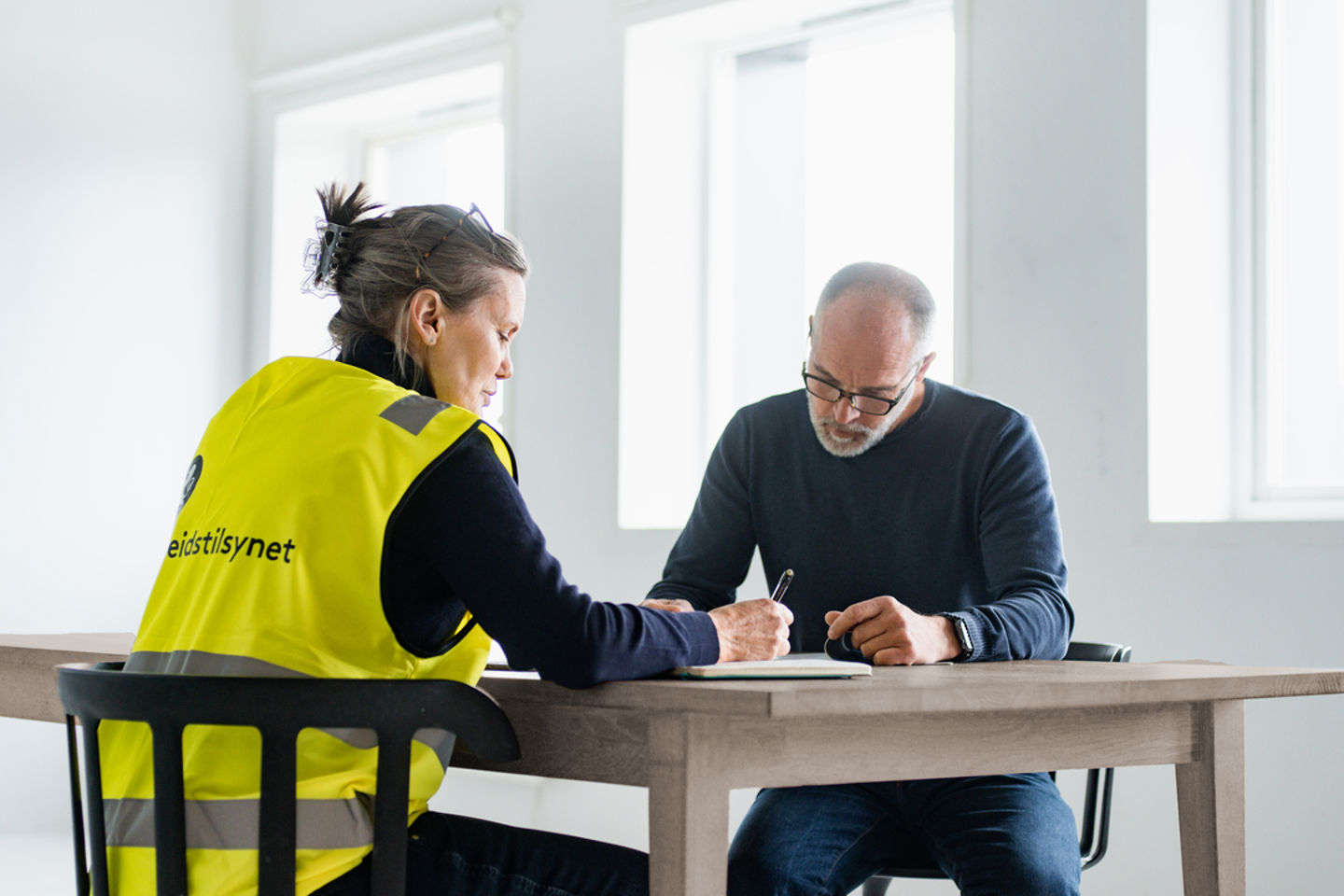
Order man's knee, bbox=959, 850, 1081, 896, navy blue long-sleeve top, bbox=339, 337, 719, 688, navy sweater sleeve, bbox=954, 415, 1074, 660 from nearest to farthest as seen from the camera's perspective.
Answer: navy blue long-sleeve top, bbox=339, 337, 719, 688 < man's knee, bbox=959, 850, 1081, 896 < navy sweater sleeve, bbox=954, 415, 1074, 660

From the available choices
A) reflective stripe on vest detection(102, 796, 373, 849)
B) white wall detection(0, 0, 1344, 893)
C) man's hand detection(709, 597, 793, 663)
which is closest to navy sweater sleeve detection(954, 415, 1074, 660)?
man's hand detection(709, 597, 793, 663)

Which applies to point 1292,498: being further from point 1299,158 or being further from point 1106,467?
point 1299,158

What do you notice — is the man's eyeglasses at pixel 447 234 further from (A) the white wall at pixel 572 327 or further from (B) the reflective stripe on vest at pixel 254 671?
(A) the white wall at pixel 572 327

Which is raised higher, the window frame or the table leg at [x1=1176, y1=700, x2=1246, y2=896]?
the window frame

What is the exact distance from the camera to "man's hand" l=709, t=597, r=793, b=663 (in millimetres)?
1502

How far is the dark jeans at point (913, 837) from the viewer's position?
1740mm

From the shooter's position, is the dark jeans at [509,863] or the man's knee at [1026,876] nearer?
the dark jeans at [509,863]

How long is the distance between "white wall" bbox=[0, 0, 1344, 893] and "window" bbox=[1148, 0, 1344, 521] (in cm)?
10

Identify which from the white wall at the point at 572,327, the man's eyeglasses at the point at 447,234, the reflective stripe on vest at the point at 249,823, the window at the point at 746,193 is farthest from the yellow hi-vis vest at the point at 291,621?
the window at the point at 746,193

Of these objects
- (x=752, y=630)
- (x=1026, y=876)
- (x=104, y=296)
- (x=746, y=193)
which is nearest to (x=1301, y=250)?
(x=746, y=193)

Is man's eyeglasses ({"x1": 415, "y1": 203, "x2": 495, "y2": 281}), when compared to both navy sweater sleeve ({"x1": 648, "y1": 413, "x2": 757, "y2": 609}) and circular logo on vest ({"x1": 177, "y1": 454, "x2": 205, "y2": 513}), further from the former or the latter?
navy sweater sleeve ({"x1": 648, "y1": 413, "x2": 757, "y2": 609})

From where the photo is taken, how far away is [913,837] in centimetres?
192

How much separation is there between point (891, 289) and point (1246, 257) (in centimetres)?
131

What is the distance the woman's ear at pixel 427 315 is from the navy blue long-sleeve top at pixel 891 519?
0.83m
